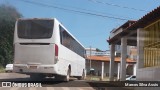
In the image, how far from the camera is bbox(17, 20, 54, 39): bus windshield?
16594mm

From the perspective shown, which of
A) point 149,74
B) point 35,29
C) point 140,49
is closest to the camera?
point 149,74

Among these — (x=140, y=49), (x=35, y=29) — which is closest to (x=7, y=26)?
(x=35, y=29)

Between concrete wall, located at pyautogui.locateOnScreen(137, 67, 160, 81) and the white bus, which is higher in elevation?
the white bus

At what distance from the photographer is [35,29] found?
16562 millimetres

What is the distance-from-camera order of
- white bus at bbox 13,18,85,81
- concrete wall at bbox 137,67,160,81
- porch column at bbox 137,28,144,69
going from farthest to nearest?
porch column at bbox 137,28,144,69
white bus at bbox 13,18,85,81
concrete wall at bbox 137,67,160,81

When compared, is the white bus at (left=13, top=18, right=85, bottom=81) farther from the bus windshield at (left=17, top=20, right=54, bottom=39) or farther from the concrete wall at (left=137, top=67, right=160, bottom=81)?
the concrete wall at (left=137, top=67, right=160, bottom=81)

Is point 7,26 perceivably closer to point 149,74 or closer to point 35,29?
point 35,29

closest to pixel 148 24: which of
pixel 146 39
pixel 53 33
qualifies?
pixel 146 39

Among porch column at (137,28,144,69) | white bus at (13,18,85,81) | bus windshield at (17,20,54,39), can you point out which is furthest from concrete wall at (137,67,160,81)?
bus windshield at (17,20,54,39)

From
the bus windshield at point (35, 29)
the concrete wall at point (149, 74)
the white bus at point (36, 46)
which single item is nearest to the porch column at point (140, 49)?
the concrete wall at point (149, 74)

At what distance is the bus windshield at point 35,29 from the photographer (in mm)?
16594

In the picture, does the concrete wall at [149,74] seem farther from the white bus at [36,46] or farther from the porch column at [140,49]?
the white bus at [36,46]

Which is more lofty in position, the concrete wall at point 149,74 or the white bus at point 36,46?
the white bus at point 36,46

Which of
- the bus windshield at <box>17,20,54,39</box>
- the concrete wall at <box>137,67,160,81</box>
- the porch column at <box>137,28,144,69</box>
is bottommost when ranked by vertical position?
the concrete wall at <box>137,67,160,81</box>
